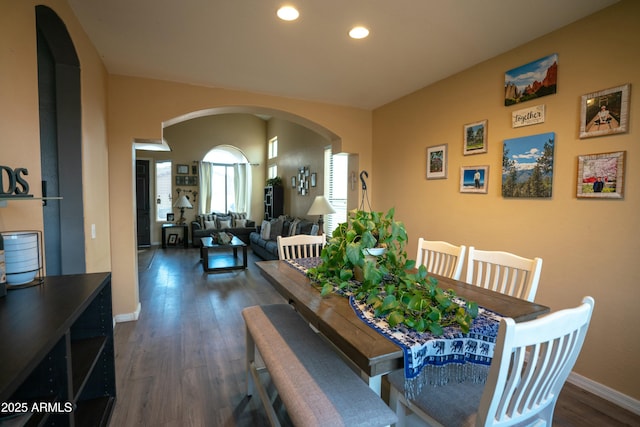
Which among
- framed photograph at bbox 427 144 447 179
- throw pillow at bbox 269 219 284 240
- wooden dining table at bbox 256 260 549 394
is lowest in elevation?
throw pillow at bbox 269 219 284 240

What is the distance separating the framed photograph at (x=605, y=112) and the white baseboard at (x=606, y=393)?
1696 mm

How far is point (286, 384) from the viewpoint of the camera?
1267 mm

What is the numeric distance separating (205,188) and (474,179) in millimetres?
7361

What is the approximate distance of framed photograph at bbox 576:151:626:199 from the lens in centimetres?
195

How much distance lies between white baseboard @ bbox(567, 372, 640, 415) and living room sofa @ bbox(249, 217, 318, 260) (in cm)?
373

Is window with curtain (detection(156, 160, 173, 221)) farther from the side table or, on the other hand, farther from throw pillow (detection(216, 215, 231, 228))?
throw pillow (detection(216, 215, 231, 228))

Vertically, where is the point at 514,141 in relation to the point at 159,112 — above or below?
below

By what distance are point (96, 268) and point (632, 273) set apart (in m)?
3.92

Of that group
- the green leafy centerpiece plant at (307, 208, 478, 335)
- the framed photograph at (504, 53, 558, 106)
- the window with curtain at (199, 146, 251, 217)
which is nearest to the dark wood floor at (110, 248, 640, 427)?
the green leafy centerpiece plant at (307, 208, 478, 335)

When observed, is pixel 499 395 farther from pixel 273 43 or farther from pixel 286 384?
pixel 273 43

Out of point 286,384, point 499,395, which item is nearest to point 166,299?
point 286,384

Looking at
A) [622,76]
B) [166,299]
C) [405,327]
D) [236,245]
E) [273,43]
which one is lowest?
[166,299]

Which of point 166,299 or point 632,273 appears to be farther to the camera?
point 166,299

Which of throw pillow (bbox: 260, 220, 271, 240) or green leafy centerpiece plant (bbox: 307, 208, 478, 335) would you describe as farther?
throw pillow (bbox: 260, 220, 271, 240)
